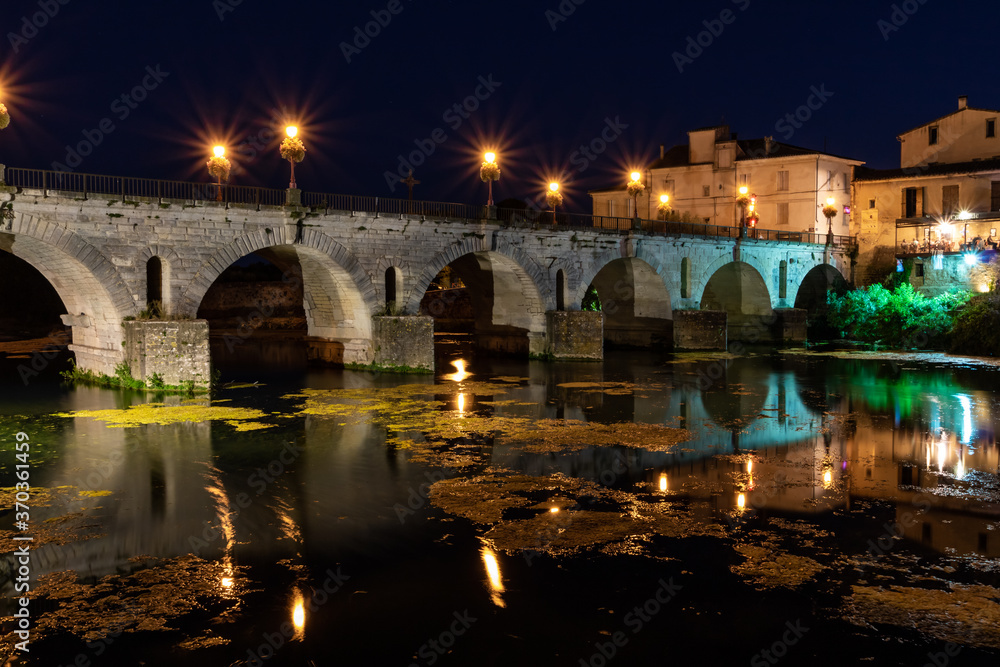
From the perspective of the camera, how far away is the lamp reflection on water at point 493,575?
351 inches

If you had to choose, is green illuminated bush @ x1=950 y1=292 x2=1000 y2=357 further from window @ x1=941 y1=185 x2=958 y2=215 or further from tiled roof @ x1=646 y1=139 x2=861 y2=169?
tiled roof @ x1=646 y1=139 x2=861 y2=169

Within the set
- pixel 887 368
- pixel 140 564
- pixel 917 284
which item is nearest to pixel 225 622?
pixel 140 564

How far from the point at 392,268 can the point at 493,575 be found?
71.8 ft

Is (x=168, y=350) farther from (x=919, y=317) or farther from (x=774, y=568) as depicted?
(x=919, y=317)

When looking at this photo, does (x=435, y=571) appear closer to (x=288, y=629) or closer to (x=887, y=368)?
(x=288, y=629)

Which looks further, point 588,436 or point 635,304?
point 635,304

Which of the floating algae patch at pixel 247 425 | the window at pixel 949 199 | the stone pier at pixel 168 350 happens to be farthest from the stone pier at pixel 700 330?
the floating algae patch at pixel 247 425

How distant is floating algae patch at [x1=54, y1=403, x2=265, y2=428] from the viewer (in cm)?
1928

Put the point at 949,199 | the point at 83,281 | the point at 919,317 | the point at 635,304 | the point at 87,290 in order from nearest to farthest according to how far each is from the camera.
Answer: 1. the point at 83,281
2. the point at 87,290
3. the point at 635,304
4. the point at 919,317
5. the point at 949,199

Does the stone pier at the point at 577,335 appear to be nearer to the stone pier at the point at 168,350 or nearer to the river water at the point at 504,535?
the river water at the point at 504,535

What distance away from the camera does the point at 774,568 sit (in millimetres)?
9625

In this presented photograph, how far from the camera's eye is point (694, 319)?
40.4 metres

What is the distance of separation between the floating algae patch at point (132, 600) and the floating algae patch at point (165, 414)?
10.2 m

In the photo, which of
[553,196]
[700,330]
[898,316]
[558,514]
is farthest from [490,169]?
[898,316]
